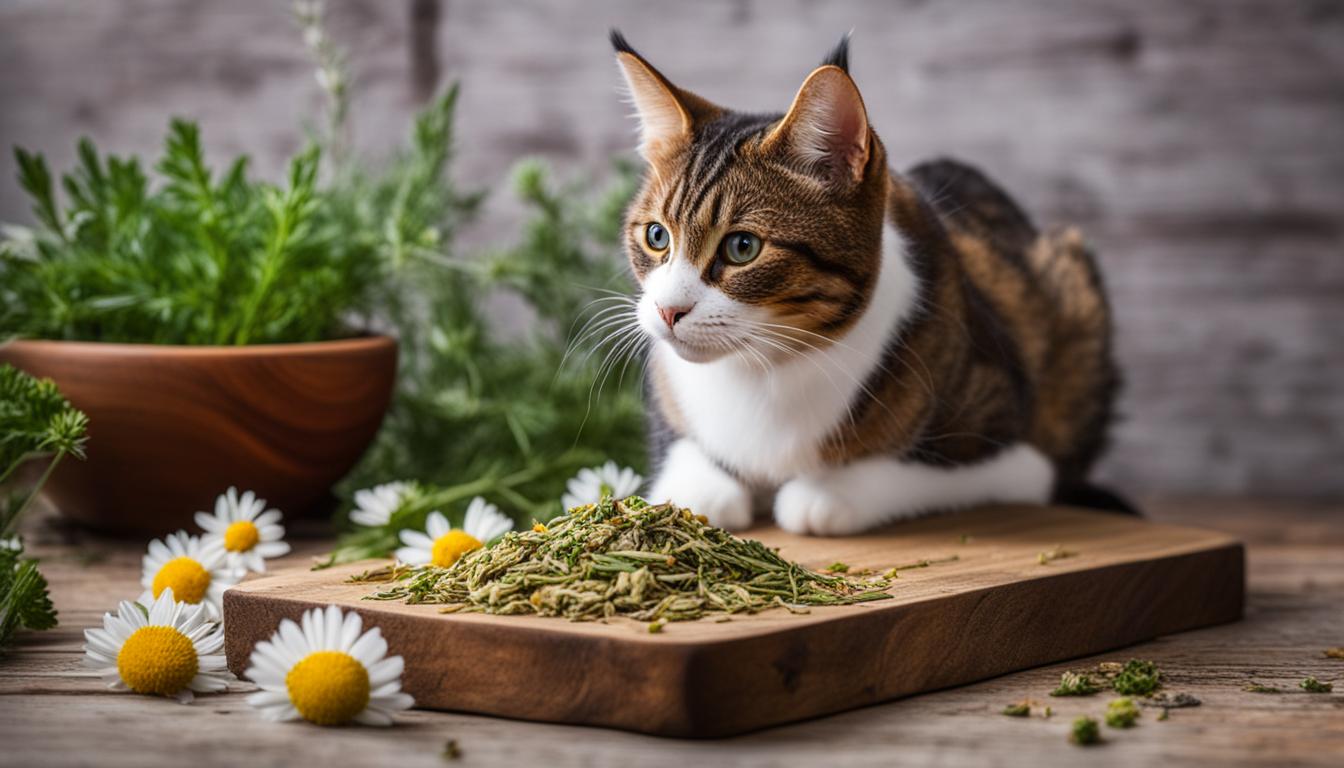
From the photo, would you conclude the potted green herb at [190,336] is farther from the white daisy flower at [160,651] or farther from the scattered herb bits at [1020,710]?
the scattered herb bits at [1020,710]

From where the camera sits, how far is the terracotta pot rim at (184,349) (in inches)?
54.1

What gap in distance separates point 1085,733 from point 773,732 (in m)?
0.22

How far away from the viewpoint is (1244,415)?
224 centimetres

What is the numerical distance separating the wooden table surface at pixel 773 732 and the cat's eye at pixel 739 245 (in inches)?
17.1

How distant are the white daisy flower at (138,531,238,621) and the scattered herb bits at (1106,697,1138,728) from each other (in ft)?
2.58

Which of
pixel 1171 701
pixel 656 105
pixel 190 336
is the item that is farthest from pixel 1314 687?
pixel 190 336

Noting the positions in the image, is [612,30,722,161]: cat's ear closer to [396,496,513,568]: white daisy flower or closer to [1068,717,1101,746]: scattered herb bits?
[396,496,513,568]: white daisy flower

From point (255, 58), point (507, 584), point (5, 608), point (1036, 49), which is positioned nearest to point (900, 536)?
point (507, 584)

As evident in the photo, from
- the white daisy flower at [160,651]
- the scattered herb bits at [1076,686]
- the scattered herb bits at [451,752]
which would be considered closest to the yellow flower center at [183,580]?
the white daisy flower at [160,651]

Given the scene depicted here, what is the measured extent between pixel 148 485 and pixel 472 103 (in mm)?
1125

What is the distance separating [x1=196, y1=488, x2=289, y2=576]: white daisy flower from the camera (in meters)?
1.28

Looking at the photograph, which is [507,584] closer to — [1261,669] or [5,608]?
[5,608]

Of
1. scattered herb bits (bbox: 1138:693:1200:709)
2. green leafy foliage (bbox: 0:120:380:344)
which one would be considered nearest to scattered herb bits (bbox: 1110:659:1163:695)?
scattered herb bits (bbox: 1138:693:1200:709)

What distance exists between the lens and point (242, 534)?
50.9 inches
